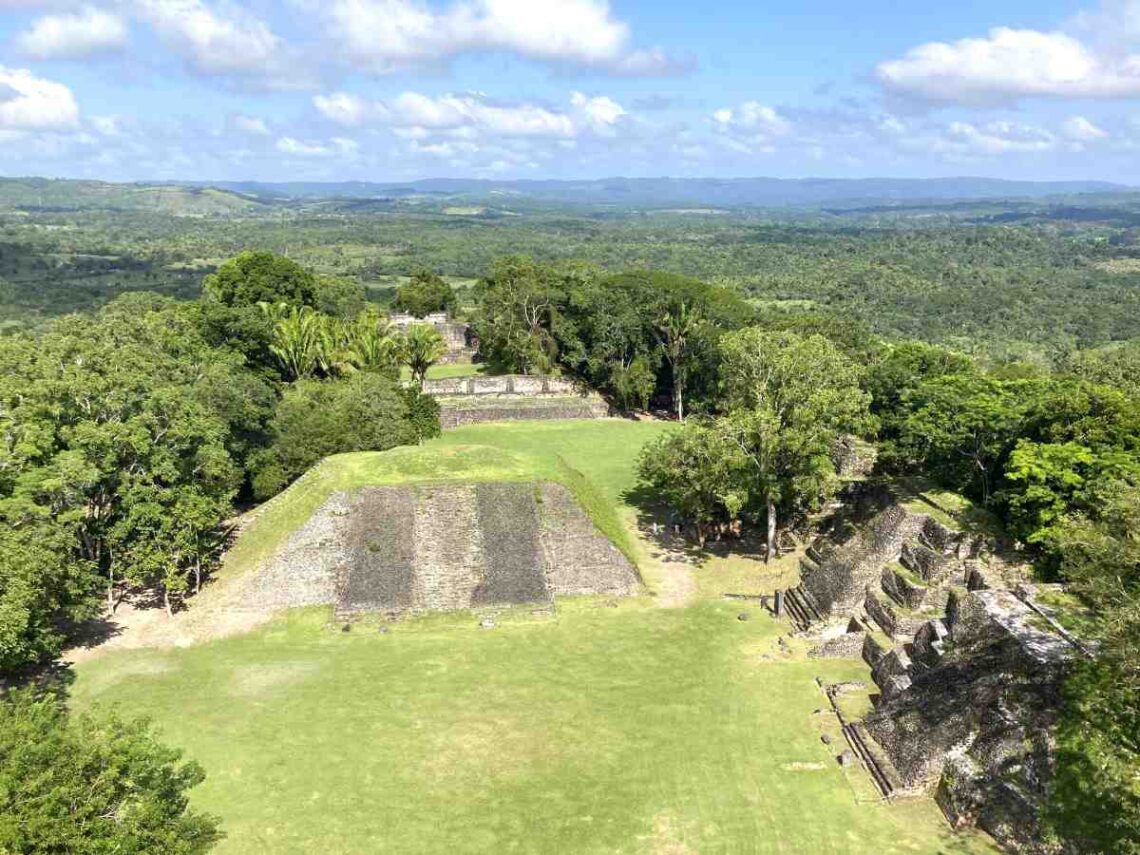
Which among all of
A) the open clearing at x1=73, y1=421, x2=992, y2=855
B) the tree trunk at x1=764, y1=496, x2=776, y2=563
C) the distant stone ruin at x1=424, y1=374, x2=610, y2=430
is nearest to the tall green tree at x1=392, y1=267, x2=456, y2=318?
the distant stone ruin at x1=424, y1=374, x2=610, y2=430

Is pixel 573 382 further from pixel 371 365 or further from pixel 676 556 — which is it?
pixel 676 556

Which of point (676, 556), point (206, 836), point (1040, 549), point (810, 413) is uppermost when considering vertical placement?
point (810, 413)

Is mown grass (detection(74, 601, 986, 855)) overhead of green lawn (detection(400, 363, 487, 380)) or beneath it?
beneath

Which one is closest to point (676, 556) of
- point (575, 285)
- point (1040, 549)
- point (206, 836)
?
point (1040, 549)

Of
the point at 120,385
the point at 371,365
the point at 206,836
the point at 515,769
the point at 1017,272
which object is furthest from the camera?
the point at 1017,272

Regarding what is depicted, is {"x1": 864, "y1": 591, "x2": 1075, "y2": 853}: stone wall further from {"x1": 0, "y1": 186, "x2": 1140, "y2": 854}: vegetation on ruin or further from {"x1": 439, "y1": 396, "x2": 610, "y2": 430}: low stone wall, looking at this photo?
{"x1": 439, "y1": 396, "x2": 610, "y2": 430}: low stone wall

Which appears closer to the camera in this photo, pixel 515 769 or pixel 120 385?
pixel 515 769

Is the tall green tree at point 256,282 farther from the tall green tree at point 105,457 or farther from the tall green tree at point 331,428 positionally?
the tall green tree at point 105,457
